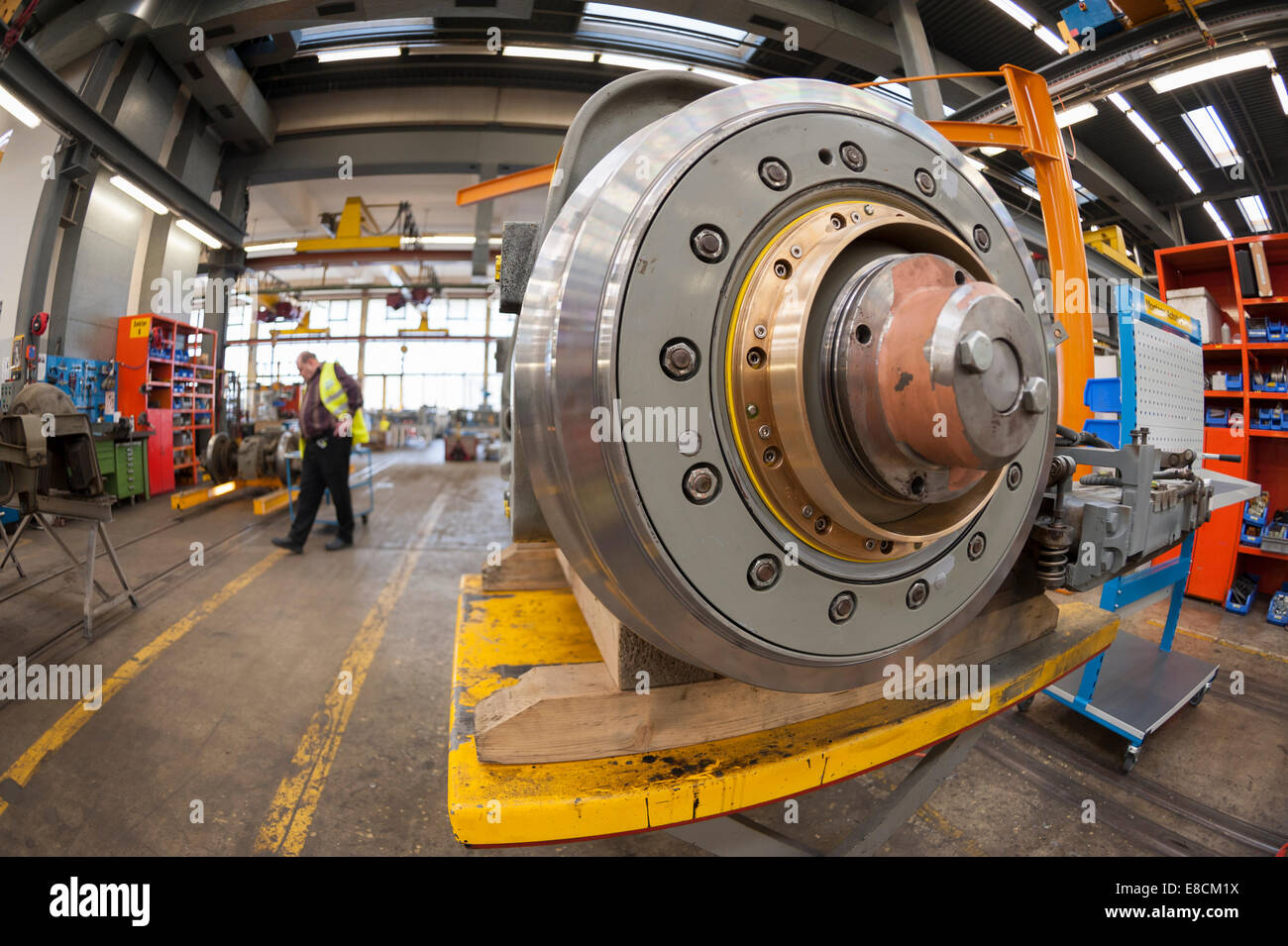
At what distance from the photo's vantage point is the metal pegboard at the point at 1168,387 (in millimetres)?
2162

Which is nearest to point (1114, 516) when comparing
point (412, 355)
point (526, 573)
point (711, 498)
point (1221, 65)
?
point (711, 498)

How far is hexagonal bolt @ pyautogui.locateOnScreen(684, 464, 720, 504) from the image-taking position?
0.55 meters

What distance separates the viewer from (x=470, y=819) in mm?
594

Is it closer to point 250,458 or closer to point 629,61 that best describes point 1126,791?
point 629,61

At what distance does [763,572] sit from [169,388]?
908 cm

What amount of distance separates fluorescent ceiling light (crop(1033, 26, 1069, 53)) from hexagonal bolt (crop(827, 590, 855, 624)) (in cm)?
642

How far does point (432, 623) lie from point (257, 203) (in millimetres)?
12724

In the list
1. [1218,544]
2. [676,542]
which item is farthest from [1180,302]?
[676,542]

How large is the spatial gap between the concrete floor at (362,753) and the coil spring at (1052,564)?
1204 millimetres

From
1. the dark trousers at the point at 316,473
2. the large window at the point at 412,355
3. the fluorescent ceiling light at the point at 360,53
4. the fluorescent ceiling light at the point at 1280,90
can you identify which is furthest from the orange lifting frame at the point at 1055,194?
the large window at the point at 412,355

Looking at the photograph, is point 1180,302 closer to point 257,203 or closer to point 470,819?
point 470,819

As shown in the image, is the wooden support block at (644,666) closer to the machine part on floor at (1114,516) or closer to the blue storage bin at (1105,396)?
the machine part on floor at (1114,516)

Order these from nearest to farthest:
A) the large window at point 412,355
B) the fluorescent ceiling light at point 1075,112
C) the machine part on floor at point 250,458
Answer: the fluorescent ceiling light at point 1075,112 → the machine part on floor at point 250,458 → the large window at point 412,355
